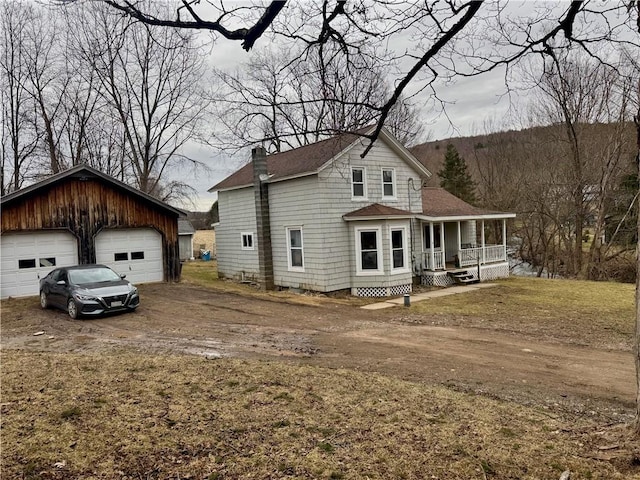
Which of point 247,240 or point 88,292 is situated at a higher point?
point 247,240

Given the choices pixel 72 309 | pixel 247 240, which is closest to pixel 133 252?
pixel 247 240

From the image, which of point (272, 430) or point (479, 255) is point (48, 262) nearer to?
point (272, 430)

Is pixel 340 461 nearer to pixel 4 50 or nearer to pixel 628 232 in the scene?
pixel 628 232

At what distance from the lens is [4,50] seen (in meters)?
26.4

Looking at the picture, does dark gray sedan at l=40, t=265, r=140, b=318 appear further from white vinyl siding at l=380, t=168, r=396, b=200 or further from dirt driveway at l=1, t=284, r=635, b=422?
white vinyl siding at l=380, t=168, r=396, b=200

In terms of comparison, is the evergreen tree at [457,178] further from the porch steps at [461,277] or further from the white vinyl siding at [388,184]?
the white vinyl siding at [388,184]

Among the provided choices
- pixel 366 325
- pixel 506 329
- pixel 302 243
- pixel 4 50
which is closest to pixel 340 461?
pixel 366 325

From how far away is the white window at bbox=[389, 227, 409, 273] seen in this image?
16734mm

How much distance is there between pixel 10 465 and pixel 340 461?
2.93 m

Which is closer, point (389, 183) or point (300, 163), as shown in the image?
point (300, 163)

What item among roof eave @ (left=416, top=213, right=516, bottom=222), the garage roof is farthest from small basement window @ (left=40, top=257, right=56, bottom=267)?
roof eave @ (left=416, top=213, right=516, bottom=222)

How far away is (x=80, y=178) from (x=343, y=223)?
35.4 ft

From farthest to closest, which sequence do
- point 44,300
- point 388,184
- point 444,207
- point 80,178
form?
point 444,207 → point 388,184 → point 80,178 → point 44,300

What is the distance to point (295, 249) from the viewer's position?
17.4 m
